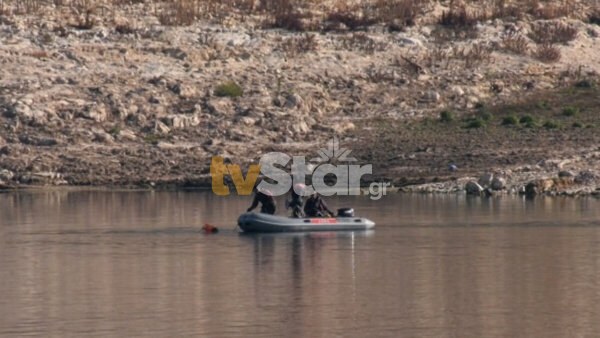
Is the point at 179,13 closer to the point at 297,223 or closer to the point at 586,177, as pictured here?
the point at 586,177

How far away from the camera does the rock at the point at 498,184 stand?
3903cm

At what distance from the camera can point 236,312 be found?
2159 cm

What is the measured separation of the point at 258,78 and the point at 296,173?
18.2 ft

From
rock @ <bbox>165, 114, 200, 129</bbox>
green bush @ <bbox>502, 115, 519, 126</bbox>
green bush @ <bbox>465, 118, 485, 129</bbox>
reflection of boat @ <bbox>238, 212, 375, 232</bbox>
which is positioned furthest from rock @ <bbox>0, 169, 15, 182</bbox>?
green bush @ <bbox>502, 115, 519, 126</bbox>

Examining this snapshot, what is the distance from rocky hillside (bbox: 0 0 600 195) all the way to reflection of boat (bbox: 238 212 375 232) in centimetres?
898

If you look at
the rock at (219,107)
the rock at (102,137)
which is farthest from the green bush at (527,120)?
the rock at (102,137)

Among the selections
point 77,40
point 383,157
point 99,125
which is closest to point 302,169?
point 383,157

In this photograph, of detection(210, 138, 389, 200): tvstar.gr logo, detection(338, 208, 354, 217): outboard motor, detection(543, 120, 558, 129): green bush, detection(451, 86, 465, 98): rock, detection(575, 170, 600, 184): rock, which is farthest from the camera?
detection(451, 86, 465, 98): rock

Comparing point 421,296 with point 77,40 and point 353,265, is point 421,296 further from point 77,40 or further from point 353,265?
point 77,40

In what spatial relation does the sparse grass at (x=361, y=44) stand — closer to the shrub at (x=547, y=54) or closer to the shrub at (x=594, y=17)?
the shrub at (x=547, y=54)

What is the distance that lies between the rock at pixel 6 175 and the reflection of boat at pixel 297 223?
1096 cm

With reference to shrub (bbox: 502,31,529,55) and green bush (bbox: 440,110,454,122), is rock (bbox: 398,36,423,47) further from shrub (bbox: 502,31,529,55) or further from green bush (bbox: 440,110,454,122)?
green bush (bbox: 440,110,454,122)

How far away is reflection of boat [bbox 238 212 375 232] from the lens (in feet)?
102

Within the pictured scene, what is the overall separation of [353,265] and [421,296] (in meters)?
3.67
